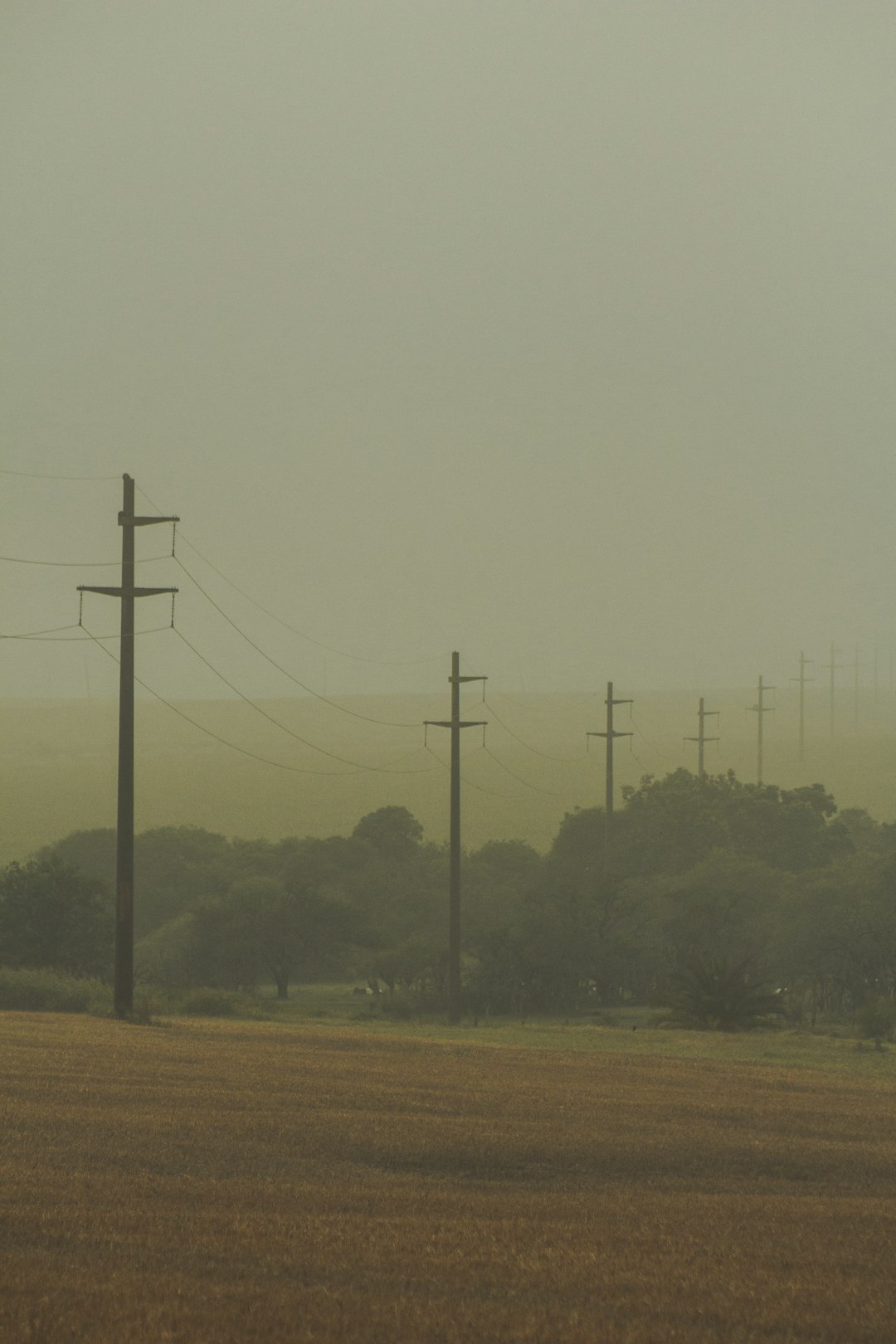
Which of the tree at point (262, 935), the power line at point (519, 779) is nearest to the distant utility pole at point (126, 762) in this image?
the tree at point (262, 935)

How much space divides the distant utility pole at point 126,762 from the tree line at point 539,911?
43.1 ft

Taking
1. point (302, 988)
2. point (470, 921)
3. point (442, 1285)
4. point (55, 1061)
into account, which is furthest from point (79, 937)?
point (442, 1285)

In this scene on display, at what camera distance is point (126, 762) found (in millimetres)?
26031

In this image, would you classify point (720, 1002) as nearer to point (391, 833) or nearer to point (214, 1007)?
point (214, 1007)

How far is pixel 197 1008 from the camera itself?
30984mm

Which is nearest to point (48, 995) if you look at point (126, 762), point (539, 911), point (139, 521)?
point (126, 762)

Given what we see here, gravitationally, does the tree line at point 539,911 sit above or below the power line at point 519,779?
below

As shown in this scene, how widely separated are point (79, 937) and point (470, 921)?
2172cm

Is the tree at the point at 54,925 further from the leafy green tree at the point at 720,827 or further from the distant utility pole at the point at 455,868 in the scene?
the leafy green tree at the point at 720,827

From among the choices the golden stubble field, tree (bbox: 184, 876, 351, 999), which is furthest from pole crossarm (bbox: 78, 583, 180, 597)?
tree (bbox: 184, 876, 351, 999)

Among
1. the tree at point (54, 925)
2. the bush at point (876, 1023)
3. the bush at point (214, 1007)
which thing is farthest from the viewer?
the tree at point (54, 925)

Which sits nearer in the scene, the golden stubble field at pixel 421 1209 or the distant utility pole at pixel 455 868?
the golden stubble field at pixel 421 1209

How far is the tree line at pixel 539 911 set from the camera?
4369 centimetres

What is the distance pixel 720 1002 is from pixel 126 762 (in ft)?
47.8
